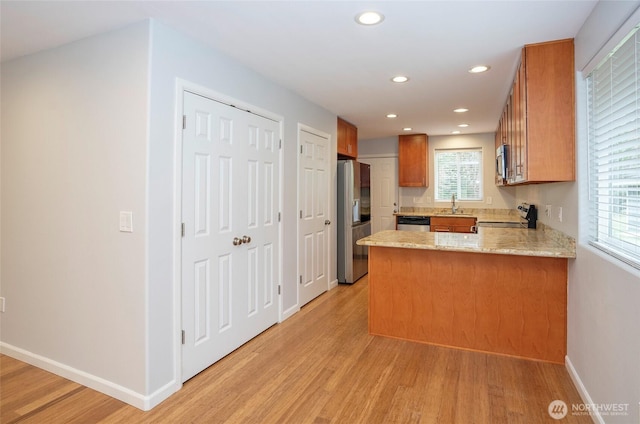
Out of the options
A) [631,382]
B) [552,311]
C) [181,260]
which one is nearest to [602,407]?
[631,382]

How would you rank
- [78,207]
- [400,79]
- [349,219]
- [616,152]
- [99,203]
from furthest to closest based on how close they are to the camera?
[349,219]
[400,79]
[78,207]
[99,203]
[616,152]

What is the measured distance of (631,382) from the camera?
1581mm

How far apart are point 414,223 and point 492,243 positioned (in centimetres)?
348

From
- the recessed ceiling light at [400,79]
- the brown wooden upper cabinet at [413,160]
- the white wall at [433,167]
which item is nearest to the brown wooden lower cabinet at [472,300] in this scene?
the recessed ceiling light at [400,79]

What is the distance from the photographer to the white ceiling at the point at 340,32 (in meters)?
2.04

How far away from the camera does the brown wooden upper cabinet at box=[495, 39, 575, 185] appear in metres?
2.40

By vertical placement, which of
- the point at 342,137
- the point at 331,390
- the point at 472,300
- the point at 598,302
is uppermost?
the point at 342,137

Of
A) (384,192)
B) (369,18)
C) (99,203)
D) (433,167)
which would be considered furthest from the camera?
(384,192)

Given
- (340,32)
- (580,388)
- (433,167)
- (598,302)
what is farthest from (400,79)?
(433,167)

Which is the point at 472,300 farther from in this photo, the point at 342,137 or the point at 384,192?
the point at 384,192

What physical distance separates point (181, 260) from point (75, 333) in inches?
35.1

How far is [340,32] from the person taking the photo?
7.80 feet

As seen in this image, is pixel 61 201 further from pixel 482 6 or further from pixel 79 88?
pixel 482 6

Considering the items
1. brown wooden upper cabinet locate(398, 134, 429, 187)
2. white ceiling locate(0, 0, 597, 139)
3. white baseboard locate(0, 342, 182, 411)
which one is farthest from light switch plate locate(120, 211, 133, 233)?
brown wooden upper cabinet locate(398, 134, 429, 187)
